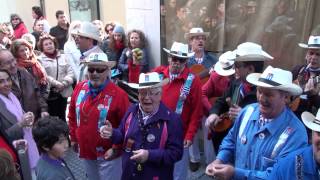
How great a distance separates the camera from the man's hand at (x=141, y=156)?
274 cm

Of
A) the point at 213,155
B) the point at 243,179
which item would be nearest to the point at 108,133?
the point at 243,179

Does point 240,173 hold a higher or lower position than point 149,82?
lower

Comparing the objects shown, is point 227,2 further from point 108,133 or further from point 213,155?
point 108,133

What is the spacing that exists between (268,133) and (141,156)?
1.00m

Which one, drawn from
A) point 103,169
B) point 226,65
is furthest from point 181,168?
point 226,65

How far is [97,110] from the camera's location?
3488 mm

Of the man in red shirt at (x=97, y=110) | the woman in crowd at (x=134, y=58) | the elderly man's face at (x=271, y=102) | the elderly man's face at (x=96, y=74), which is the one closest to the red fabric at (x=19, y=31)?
the woman in crowd at (x=134, y=58)

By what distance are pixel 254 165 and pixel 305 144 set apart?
1.26ft

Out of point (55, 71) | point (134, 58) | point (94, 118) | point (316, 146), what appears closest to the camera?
point (316, 146)

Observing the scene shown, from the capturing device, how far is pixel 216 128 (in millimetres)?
3639

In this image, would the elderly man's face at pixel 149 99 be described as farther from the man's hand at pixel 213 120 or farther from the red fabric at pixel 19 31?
the red fabric at pixel 19 31

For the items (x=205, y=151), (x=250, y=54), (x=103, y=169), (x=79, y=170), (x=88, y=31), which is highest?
(x=88, y=31)

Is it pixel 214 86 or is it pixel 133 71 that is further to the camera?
pixel 133 71

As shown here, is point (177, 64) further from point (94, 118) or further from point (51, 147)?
point (51, 147)
